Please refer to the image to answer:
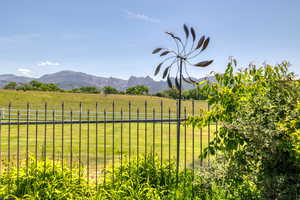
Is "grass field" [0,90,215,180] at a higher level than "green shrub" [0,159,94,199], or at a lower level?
lower

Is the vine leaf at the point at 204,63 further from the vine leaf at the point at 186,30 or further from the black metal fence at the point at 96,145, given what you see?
the black metal fence at the point at 96,145

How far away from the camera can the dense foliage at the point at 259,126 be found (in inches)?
113

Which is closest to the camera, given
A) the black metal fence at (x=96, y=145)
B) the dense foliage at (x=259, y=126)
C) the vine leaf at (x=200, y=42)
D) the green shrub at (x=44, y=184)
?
the dense foliage at (x=259, y=126)

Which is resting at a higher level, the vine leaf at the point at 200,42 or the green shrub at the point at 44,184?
the vine leaf at the point at 200,42

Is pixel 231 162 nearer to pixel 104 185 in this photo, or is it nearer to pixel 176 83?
pixel 176 83

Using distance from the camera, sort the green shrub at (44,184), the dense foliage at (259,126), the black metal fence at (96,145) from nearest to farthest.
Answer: the dense foliage at (259,126), the green shrub at (44,184), the black metal fence at (96,145)

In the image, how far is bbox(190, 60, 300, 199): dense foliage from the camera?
2.87 m

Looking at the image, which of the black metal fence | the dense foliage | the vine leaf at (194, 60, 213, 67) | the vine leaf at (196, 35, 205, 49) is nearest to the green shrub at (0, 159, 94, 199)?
the black metal fence

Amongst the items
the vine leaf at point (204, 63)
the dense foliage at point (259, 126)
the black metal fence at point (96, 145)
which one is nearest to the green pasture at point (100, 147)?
the black metal fence at point (96, 145)

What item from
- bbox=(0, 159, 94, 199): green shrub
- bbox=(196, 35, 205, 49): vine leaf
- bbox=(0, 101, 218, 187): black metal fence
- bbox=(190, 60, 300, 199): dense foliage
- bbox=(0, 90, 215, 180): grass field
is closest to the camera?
bbox=(190, 60, 300, 199): dense foliage

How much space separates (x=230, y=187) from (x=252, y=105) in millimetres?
1072

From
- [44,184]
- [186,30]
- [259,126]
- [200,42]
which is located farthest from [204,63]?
[44,184]

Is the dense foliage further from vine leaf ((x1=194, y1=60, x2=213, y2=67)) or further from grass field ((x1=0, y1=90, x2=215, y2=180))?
grass field ((x1=0, y1=90, x2=215, y2=180))

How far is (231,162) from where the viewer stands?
325cm
